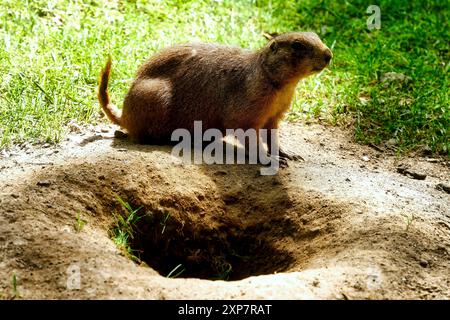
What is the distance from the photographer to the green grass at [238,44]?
21.0 ft

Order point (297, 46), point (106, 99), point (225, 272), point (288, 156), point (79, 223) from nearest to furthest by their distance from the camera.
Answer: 1. point (79, 223)
2. point (225, 272)
3. point (297, 46)
4. point (288, 156)
5. point (106, 99)

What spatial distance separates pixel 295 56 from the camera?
5520mm

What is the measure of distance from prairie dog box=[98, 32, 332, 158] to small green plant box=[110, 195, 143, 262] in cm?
116

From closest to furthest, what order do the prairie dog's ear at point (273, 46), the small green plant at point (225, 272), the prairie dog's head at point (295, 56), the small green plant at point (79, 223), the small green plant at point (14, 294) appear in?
the small green plant at point (14, 294)
the small green plant at point (79, 223)
the small green plant at point (225, 272)
the prairie dog's head at point (295, 56)
the prairie dog's ear at point (273, 46)

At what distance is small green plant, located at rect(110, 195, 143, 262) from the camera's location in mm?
4562

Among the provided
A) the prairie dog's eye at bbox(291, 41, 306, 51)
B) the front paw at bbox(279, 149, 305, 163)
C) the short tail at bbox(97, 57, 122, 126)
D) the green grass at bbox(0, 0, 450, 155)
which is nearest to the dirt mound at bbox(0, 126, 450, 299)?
the front paw at bbox(279, 149, 305, 163)

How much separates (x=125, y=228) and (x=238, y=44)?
3605mm

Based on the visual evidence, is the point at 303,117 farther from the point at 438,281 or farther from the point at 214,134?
the point at 438,281

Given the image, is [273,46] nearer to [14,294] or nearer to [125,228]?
[125,228]

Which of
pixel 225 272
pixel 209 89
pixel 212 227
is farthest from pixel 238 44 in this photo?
pixel 225 272

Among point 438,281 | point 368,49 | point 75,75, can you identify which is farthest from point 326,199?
point 368,49

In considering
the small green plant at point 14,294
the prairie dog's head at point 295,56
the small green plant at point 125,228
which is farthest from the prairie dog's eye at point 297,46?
the small green plant at point 14,294

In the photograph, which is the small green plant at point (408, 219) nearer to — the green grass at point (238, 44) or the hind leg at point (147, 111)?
the green grass at point (238, 44)

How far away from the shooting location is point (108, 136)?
6016 millimetres
